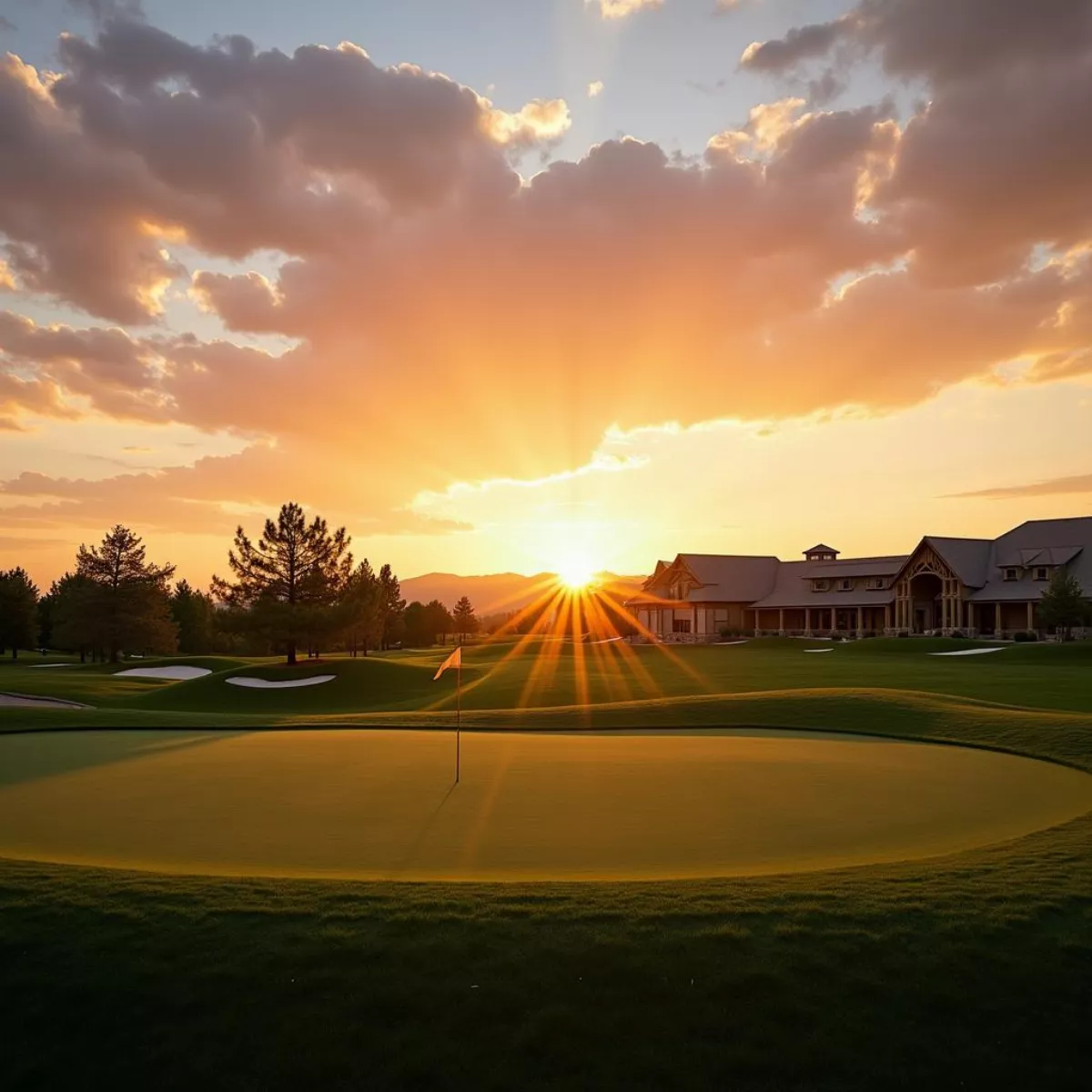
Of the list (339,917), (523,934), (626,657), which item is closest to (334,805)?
(339,917)

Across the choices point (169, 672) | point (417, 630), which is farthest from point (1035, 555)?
point (417, 630)

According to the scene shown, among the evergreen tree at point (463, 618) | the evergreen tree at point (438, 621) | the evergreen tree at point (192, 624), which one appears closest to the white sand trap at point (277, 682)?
the evergreen tree at point (192, 624)

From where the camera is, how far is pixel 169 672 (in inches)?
2126

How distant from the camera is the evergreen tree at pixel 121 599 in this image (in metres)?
67.7

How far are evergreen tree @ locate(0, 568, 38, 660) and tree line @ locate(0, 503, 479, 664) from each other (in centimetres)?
8

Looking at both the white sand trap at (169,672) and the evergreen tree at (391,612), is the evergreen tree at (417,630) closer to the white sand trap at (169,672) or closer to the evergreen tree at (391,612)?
the evergreen tree at (391,612)

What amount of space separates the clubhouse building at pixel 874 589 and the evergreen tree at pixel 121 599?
41.4 metres

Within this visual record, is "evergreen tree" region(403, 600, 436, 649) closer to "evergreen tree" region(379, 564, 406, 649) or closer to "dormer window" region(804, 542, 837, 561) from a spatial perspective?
"evergreen tree" region(379, 564, 406, 649)

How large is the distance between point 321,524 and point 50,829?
124 ft

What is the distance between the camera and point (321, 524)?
47.1m

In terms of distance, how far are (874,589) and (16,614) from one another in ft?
244

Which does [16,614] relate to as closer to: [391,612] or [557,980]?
[391,612]

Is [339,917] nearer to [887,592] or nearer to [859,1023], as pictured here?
[859,1023]

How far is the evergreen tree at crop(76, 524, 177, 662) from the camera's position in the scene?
2665 inches
